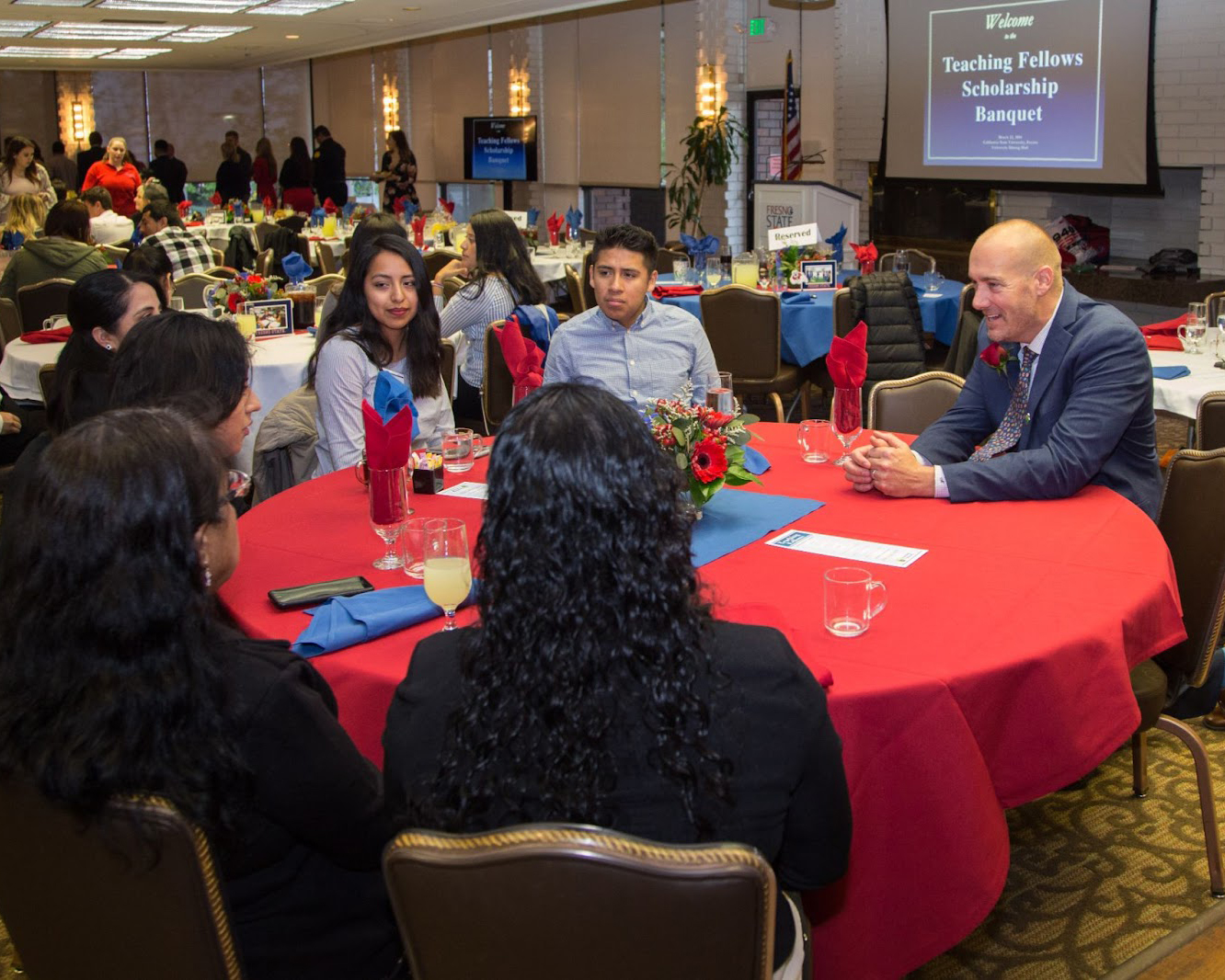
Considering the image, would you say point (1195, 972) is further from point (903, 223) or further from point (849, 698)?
point (903, 223)

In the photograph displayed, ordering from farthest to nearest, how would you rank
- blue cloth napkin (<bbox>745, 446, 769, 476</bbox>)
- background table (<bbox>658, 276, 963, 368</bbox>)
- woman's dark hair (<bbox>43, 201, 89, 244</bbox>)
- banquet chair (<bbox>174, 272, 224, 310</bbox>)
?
1. woman's dark hair (<bbox>43, 201, 89, 244</bbox>)
2. banquet chair (<bbox>174, 272, 224, 310</bbox>)
3. background table (<bbox>658, 276, 963, 368</bbox>)
4. blue cloth napkin (<bbox>745, 446, 769, 476</bbox>)

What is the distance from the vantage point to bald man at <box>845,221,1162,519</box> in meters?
2.69

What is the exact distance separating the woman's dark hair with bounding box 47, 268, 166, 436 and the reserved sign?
13.9 ft

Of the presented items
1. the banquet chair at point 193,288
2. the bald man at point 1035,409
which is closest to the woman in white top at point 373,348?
the bald man at point 1035,409

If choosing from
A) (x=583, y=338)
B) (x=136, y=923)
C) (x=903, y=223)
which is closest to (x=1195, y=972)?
(x=136, y=923)

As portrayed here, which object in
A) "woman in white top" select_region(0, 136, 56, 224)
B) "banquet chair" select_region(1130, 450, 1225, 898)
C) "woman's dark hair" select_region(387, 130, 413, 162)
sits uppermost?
"woman's dark hair" select_region(387, 130, 413, 162)

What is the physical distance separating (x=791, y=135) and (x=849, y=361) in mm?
9577

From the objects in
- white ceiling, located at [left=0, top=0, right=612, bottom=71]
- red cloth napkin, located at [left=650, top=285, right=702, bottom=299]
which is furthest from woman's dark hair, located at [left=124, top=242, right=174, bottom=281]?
white ceiling, located at [left=0, top=0, right=612, bottom=71]

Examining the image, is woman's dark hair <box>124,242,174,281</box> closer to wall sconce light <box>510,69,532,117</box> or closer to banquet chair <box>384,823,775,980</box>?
banquet chair <box>384,823,775,980</box>

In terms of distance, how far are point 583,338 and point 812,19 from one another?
8695 millimetres

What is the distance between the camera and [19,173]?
10.9 m

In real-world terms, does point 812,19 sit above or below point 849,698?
above

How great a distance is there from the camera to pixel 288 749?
1418 millimetres

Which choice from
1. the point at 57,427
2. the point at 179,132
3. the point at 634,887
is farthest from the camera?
the point at 179,132
